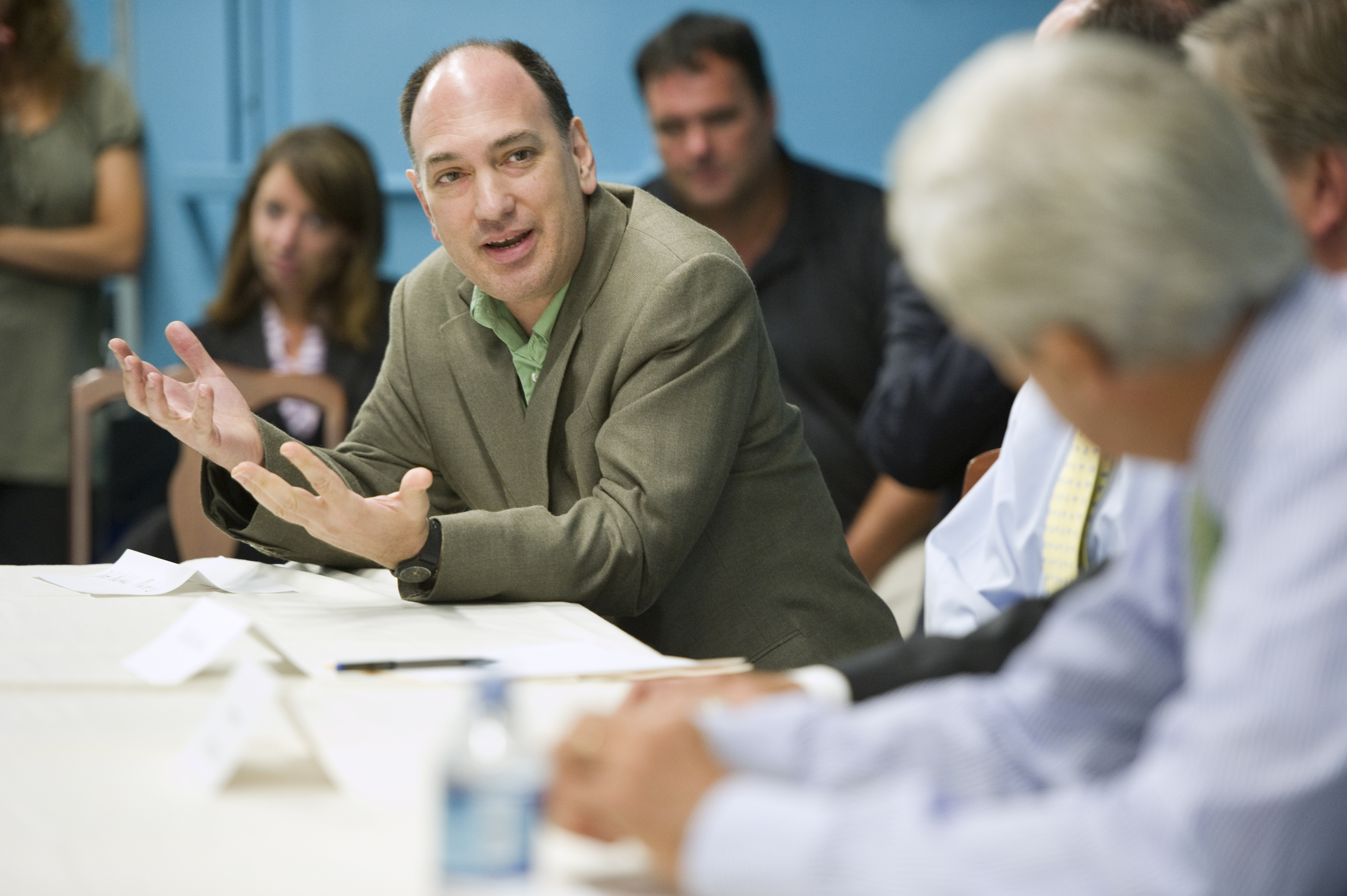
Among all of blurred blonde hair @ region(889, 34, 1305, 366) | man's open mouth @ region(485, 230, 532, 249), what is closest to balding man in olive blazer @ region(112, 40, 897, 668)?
man's open mouth @ region(485, 230, 532, 249)

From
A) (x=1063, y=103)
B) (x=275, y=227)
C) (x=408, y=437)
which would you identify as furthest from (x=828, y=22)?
(x=1063, y=103)

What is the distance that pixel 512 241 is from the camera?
2023 millimetres

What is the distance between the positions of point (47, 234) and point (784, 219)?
6.10 feet

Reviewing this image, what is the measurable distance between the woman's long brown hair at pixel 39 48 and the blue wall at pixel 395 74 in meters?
0.70

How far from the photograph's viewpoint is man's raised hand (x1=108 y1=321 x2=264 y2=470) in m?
1.82

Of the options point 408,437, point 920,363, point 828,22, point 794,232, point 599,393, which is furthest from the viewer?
point 828,22

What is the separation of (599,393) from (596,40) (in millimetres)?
2467

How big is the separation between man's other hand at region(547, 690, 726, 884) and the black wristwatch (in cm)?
81

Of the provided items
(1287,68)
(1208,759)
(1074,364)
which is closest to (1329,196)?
(1287,68)

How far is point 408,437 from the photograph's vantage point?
218cm

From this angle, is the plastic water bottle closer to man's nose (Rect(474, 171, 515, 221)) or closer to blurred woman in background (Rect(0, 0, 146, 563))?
man's nose (Rect(474, 171, 515, 221))

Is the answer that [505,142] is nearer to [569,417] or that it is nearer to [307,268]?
[569,417]

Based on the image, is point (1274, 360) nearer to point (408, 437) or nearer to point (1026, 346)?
point (1026, 346)

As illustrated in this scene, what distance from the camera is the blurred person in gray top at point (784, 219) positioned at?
130 inches
